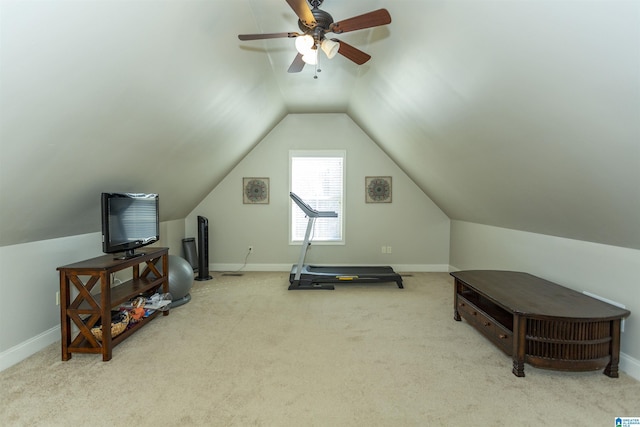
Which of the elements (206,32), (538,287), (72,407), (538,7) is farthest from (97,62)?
(538,287)

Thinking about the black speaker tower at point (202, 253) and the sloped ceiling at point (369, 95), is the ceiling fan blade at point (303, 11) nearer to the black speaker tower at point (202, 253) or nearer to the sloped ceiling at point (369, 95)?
the sloped ceiling at point (369, 95)

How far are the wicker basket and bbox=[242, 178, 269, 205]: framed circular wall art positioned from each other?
298 centimetres

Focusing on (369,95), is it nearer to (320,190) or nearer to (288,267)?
(320,190)

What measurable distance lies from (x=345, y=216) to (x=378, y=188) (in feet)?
2.47

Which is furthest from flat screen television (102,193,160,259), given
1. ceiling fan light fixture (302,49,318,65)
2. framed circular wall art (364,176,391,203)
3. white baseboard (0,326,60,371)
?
framed circular wall art (364,176,391,203)

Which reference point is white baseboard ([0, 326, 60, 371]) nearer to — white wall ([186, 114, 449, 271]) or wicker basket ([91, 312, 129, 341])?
wicker basket ([91, 312, 129, 341])

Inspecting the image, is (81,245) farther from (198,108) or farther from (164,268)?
(198,108)

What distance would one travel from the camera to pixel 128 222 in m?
3.06

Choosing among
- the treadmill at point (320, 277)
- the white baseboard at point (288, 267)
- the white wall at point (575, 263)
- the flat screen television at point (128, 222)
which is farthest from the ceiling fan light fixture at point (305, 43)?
the white baseboard at point (288, 267)

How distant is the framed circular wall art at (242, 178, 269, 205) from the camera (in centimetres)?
563

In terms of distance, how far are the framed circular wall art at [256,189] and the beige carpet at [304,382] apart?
8.53ft

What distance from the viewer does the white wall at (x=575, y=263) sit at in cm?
241

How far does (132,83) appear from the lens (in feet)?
6.98

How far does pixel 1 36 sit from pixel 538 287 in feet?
12.7
